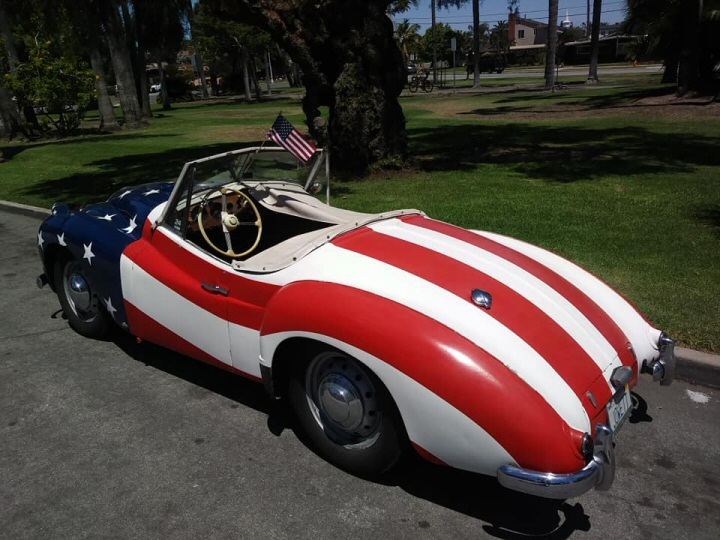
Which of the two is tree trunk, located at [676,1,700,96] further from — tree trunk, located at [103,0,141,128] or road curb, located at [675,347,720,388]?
tree trunk, located at [103,0,141,128]

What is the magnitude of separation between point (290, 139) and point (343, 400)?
202 centimetres

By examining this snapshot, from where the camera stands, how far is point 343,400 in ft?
9.23

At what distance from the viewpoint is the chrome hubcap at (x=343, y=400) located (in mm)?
2764

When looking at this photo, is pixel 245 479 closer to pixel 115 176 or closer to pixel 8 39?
pixel 115 176

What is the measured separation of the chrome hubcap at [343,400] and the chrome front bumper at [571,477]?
68cm

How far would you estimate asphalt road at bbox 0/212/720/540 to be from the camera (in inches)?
103

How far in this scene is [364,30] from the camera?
9.84 metres

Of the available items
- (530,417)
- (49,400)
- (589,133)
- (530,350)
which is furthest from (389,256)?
(589,133)

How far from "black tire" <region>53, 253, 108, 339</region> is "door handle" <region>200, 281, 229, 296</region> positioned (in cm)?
140

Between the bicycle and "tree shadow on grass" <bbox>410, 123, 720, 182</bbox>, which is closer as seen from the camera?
"tree shadow on grass" <bbox>410, 123, 720, 182</bbox>

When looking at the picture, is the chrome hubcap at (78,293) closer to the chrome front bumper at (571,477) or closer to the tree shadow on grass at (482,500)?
the tree shadow on grass at (482,500)

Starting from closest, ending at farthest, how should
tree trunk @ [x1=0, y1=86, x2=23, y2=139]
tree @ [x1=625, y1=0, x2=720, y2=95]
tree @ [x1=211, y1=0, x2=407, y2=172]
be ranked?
tree @ [x1=211, y1=0, x2=407, y2=172], tree @ [x1=625, y1=0, x2=720, y2=95], tree trunk @ [x1=0, y1=86, x2=23, y2=139]

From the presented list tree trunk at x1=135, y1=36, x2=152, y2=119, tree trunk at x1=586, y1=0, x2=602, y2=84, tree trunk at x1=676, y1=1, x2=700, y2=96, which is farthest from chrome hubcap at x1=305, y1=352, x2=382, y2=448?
tree trunk at x1=586, y1=0, x2=602, y2=84

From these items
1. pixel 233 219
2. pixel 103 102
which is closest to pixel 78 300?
pixel 233 219
